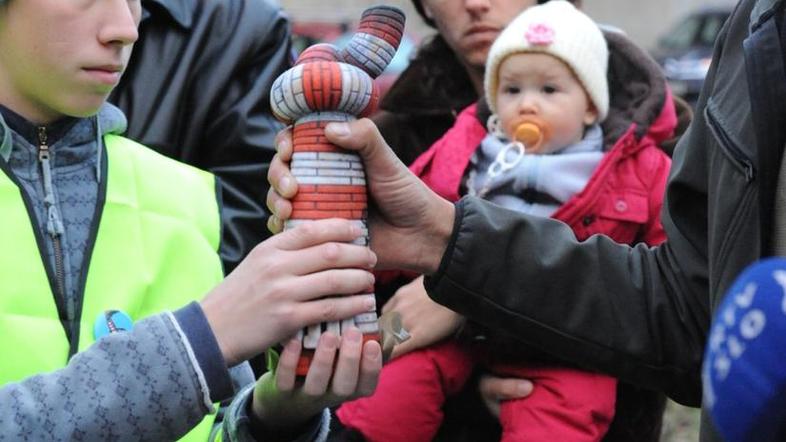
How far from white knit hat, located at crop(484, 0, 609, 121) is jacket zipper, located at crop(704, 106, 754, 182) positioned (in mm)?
926

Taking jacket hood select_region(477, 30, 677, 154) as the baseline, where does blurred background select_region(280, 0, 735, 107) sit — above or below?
below

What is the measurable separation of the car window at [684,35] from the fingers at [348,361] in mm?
18498

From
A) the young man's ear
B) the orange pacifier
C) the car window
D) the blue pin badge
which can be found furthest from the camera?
the car window

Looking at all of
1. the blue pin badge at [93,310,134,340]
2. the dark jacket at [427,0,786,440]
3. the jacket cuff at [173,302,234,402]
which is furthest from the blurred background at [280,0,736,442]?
the jacket cuff at [173,302,234,402]

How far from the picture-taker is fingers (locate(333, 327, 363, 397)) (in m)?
1.83

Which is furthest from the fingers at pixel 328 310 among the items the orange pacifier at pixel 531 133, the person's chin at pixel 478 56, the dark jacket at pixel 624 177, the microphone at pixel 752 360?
the person's chin at pixel 478 56

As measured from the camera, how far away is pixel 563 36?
3033 mm

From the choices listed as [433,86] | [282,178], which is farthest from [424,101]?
[282,178]

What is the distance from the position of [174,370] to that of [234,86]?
136cm

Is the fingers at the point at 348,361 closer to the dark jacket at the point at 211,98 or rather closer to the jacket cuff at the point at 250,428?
the jacket cuff at the point at 250,428

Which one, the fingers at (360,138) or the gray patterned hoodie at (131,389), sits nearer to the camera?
the gray patterned hoodie at (131,389)

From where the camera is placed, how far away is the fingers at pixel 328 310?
1.80 metres

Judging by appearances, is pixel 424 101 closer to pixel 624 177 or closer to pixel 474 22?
pixel 474 22

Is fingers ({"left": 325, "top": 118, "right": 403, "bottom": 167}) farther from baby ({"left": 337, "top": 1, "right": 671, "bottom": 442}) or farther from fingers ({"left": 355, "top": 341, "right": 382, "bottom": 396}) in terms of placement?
baby ({"left": 337, "top": 1, "right": 671, "bottom": 442})
